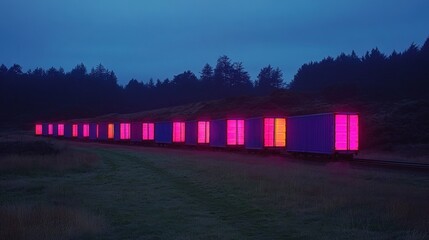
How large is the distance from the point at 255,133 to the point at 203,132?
14798 mm

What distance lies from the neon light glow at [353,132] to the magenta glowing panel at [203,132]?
26.3 metres

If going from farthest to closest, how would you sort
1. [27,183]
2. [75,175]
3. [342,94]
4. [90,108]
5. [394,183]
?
[90,108]
[342,94]
[75,175]
[27,183]
[394,183]

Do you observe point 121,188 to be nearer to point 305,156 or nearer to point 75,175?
point 75,175

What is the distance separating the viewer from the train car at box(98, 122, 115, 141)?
84.7 m

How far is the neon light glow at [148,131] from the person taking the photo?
246ft

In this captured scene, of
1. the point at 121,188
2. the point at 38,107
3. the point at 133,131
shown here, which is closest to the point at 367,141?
the point at 133,131

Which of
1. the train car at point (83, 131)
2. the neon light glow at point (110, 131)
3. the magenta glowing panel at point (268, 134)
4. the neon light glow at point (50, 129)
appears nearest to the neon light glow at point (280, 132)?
the magenta glowing panel at point (268, 134)

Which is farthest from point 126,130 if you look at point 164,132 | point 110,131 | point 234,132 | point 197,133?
point 234,132

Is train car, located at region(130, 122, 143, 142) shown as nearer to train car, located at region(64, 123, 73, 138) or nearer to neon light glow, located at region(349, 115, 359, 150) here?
train car, located at region(64, 123, 73, 138)

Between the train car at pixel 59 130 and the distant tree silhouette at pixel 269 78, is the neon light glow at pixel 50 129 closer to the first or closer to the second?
the train car at pixel 59 130

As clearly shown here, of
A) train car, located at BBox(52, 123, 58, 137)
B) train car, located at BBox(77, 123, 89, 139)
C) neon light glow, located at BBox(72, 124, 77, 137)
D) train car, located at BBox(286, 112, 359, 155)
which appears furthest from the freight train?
train car, located at BBox(52, 123, 58, 137)

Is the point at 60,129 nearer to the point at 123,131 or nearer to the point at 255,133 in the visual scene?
the point at 123,131

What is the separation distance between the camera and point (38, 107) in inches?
7407

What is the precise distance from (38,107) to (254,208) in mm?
182172
